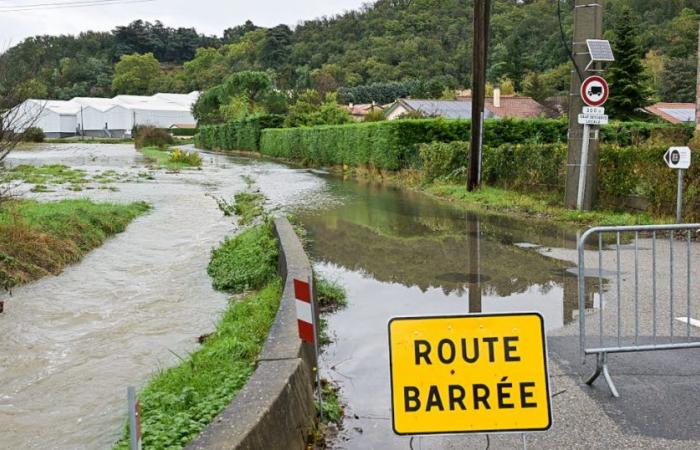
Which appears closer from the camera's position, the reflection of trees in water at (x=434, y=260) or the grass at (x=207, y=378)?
the grass at (x=207, y=378)

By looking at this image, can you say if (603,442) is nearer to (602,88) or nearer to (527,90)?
(602,88)

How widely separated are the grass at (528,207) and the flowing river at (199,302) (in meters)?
0.84

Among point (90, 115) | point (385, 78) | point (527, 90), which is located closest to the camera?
point (527, 90)

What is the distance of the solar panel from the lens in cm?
1401

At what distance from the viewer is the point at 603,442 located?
14.6ft

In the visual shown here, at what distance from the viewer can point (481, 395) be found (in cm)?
392

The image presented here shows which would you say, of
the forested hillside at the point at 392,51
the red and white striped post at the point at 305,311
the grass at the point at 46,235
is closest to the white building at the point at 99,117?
the forested hillside at the point at 392,51

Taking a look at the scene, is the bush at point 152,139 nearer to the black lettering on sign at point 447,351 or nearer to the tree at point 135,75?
the black lettering on sign at point 447,351

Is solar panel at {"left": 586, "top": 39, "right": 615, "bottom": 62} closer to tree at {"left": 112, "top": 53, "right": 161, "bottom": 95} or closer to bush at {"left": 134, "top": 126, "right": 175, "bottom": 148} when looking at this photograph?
bush at {"left": 134, "top": 126, "right": 175, "bottom": 148}

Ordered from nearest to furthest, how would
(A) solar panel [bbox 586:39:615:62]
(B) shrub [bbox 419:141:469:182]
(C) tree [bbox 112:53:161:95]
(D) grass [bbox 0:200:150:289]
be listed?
(D) grass [bbox 0:200:150:289] → (A) solar panel [bbox 586:39:615:62] → (B) shrub [bbox 419:141:469:182] → (C) tree [bbox 112:53:161:95]

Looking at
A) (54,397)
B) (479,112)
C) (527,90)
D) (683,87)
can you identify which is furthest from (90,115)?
(54,397)

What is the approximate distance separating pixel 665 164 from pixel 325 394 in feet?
33.4

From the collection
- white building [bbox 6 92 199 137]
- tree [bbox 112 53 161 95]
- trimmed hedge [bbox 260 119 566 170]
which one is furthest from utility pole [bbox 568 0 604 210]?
tree [bbox 112 53 161 95]

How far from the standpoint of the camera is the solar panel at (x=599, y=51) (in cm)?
1401
